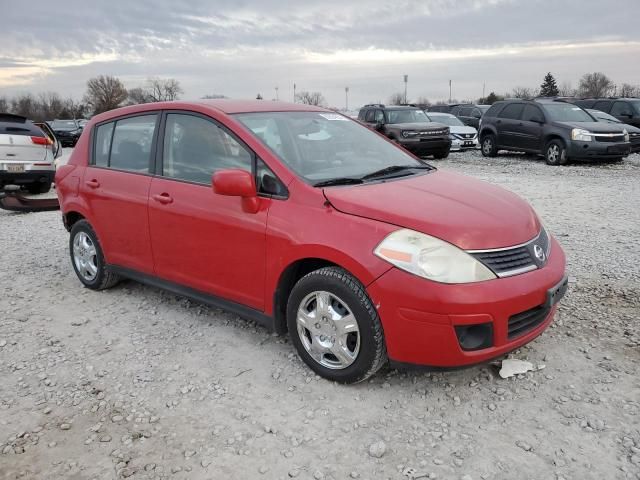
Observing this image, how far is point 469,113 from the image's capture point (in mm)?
25781

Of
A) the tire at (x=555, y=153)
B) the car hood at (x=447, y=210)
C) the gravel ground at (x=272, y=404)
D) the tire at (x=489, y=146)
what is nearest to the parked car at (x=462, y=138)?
the tire at (x=489, y=146)

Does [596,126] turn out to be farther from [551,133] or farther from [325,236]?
[325,236]

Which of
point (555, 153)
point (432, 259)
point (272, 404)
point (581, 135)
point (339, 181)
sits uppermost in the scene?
point (339, 181)

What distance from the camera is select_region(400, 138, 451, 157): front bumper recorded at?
16.2 metres

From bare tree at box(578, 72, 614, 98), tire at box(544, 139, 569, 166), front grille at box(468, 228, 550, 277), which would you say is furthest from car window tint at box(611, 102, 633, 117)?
bare tree at box(578, 72, 614, 98)

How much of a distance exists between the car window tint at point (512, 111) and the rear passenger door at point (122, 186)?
13.6 meters

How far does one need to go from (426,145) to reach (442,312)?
14135 millimetres

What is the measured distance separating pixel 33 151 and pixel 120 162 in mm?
7118

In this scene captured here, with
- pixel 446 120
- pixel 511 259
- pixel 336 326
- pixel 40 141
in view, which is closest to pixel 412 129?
pixel 446 120

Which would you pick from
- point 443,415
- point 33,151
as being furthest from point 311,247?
point 33,151

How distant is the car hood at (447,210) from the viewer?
3033 millimetres

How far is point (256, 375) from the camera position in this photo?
3.53 metres

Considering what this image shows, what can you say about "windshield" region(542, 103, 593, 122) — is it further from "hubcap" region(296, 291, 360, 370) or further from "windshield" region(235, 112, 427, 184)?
"hubcap" region(296, 291, 360, 370)

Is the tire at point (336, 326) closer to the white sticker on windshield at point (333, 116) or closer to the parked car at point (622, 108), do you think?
the white sticker on windshield at point (333, 116)
